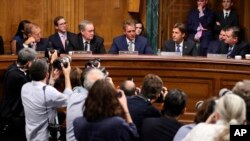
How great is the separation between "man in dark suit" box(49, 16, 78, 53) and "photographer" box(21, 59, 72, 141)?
2.74 m

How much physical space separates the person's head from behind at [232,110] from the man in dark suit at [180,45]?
4297 millimetres

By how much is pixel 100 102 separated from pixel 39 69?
1121 millimetres

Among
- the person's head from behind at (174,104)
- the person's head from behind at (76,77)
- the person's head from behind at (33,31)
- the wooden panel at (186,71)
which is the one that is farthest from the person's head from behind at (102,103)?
the person's head from behind at (33,31)

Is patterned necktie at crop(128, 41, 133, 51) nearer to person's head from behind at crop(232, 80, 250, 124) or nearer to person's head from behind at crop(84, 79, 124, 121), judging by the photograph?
person's head from behind at crop(84, 79, 124, 121)

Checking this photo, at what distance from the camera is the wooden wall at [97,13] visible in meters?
8.51

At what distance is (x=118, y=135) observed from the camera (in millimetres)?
3432

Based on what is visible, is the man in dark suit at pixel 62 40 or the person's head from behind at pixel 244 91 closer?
the person's head from behind at pixel 244 91

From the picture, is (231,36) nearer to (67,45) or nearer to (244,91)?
(67,45)

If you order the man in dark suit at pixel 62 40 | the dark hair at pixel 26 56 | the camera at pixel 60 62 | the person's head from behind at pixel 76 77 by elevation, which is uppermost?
the man in dark suit at pixel 62 40

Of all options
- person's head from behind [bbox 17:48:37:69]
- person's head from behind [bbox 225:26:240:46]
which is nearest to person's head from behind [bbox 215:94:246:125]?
person's head from behind [bbox 17:48:37:69]

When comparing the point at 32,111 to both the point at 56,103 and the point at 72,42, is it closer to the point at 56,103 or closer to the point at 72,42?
the point at 56,103

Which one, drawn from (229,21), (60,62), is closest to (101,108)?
(60,62)

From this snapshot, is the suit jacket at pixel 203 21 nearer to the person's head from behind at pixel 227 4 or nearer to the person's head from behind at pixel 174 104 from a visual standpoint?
the person's head from behind at pixel 227 4

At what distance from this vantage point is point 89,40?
7.26m
